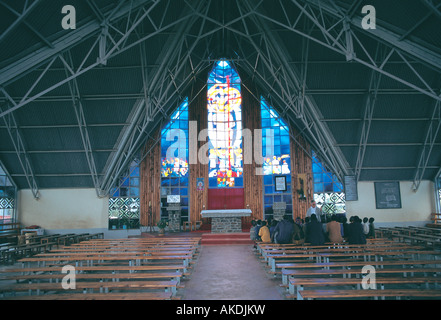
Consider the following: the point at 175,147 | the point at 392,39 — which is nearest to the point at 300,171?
the point at 175,147

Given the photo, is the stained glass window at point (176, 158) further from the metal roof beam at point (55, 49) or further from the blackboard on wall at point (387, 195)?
the blackboard on wall at point (387, 195)

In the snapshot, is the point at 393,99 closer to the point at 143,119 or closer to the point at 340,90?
the point at 340,90

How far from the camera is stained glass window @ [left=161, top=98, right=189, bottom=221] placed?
18.1 meters

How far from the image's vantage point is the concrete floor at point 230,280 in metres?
5.56

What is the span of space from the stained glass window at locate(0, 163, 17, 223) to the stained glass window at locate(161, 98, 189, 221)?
287 inches

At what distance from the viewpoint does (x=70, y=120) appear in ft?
44.9

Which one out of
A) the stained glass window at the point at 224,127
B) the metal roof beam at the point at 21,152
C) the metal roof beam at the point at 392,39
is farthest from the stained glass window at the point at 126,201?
the metal roof beam at the point at 392,39

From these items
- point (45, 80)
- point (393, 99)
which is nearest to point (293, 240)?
point (393, 99)

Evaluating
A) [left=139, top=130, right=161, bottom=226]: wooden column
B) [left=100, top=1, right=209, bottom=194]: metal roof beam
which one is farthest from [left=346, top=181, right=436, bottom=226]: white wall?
[left=100, top=1, right=209, bottom=194]: metal roof beam

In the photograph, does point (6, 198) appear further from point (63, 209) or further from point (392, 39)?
point (392, 39)

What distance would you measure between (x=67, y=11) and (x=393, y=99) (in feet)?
41.2

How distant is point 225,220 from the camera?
13953 millimetres

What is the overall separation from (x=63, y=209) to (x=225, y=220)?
327 inches

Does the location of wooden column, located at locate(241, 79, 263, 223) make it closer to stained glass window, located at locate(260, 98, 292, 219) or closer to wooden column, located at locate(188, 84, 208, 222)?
stained glass window, located at locate(260, 98, 292, 219)
